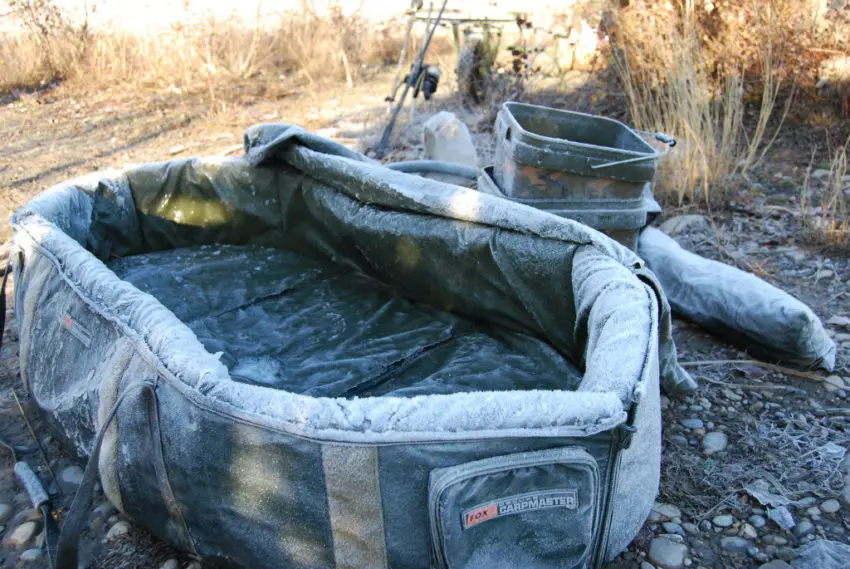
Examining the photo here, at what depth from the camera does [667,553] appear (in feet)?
5.29

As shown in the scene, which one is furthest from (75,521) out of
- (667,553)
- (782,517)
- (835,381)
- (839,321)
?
(839,321)

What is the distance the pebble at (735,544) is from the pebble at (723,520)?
4 cm

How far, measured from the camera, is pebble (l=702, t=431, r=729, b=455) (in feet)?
6.46

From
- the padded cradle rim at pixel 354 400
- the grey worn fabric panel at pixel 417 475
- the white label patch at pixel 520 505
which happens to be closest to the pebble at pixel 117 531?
the padded cradle rim at pixel 354 400

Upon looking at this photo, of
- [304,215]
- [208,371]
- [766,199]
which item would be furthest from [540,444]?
[766,199]

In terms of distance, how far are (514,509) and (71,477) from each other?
1.33 meters

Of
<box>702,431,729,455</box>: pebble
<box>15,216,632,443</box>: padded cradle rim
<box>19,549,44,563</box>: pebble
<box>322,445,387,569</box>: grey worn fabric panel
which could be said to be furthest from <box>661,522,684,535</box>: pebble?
<box>19,549,44,563</box>: pebble

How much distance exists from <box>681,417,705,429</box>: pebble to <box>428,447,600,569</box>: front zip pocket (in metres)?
0.87

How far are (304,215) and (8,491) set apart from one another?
1.56 meters

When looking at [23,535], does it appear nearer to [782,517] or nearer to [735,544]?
[735,544]

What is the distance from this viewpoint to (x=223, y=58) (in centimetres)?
711

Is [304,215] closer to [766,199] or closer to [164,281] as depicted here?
[164,281]

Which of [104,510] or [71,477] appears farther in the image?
[71,477]

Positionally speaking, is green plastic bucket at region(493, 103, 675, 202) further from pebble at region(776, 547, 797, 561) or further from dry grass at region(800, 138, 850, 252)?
pebble at region(776, 547, 797, 561)
